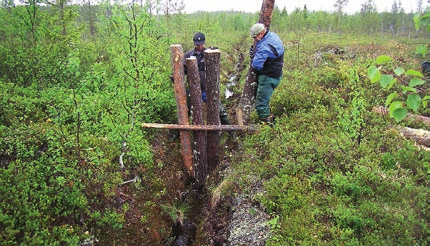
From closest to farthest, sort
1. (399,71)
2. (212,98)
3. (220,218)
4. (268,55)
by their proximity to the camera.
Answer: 1. (399,71)
2. (220,218)
3. (268,55)
4. (212,98)

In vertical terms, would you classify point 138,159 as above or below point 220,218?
above

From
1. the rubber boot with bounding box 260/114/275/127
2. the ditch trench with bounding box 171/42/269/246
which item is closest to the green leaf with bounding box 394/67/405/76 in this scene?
the ditch trench with bounding box 171/42/269/246

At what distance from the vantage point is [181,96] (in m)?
7.45

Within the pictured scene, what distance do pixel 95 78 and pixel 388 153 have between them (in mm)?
5712

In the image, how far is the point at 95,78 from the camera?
5277 millimetres

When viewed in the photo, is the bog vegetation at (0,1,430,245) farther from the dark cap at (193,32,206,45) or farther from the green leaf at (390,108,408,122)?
the dark cap at (193,32,206,45)

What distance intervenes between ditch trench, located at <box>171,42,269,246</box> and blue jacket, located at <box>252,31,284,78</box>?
6.97 ft

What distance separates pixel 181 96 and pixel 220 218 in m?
3.10

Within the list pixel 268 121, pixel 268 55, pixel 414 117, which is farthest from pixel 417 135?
pixel 268 55

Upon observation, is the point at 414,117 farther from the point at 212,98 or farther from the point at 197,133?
the point at 197,133

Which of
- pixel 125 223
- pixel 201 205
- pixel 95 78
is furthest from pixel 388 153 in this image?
pixel 95 78

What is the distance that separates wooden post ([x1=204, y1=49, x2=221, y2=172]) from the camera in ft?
23.6

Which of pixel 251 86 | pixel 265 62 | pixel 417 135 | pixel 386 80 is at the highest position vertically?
pixel 265 62

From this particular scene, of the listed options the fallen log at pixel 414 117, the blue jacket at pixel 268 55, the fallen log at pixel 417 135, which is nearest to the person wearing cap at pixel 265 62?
the blue jacket at pixel 268 55
